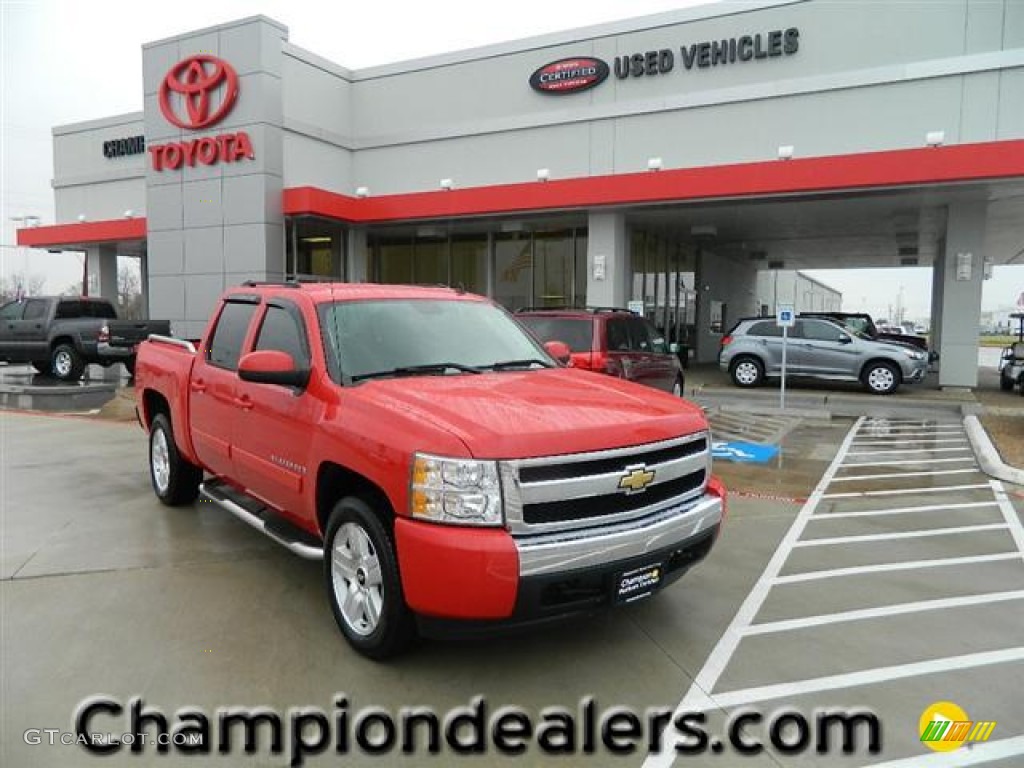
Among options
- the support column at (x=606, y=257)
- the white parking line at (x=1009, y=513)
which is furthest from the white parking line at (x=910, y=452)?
the support column at (x=606, y=257)

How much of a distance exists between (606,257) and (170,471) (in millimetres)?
13039

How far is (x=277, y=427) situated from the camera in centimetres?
432

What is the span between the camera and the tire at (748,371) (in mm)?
16328

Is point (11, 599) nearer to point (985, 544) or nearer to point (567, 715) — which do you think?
point (567, 715)

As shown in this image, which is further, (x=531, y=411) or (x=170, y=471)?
(x=170, y=471)

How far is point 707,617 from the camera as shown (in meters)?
4.21

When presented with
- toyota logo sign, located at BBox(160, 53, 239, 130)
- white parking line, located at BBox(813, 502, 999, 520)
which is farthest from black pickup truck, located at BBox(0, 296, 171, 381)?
white parking line, located at BBox(813, 502, 999, 520)

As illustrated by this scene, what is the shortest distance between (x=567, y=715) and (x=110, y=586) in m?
3.11

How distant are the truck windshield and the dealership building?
11.9m

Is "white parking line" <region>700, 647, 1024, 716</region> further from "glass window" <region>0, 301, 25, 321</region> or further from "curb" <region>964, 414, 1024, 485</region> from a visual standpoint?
"glass window" <region>0, 301, 25, 321</region>

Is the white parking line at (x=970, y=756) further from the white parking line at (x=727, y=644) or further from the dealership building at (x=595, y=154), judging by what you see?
the dealership building at (x=595, y=154)

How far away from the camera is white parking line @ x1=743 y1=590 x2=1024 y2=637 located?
161 inches

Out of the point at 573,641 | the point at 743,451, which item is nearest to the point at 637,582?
the point at 573,641

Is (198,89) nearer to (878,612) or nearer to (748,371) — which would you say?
(748,371)
